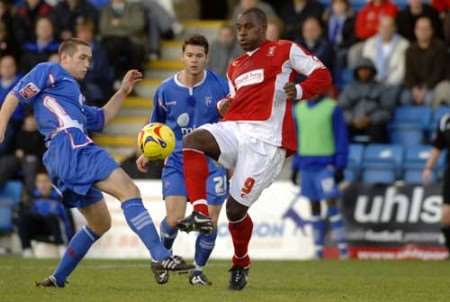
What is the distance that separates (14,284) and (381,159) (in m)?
8.94

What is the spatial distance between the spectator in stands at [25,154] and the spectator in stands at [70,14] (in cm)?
214

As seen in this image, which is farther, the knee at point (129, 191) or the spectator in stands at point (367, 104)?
the spectator in stands at point (367, 104)

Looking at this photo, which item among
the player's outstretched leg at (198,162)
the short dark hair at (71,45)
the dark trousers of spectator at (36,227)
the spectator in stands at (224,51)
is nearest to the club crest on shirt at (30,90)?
the short dark hair at (71,45)

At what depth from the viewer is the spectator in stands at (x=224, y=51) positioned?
22.3 meters

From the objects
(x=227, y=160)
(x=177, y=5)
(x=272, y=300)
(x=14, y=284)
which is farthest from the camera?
(x=177, y=5)

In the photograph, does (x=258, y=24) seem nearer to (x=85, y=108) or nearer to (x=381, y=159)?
(x=85, y=108)

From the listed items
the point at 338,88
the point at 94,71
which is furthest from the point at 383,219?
the point at 94,71

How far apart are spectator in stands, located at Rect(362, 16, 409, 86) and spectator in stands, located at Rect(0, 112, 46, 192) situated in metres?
5.17

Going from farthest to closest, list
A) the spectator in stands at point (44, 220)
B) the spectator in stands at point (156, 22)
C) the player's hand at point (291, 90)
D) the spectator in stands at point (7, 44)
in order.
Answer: the spectator in stands at point (156, 22)
the spectator in stands at point (7, 44)
the spectator in stands at point (44, 220)
the player's hand at point (291, 90)

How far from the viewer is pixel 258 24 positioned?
483 inches

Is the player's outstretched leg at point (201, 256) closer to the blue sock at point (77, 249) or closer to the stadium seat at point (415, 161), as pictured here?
the blue sock at point (77, 249)

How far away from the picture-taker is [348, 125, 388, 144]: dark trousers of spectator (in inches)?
831

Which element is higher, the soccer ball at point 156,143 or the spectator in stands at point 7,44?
the soccer ball at point 156,143

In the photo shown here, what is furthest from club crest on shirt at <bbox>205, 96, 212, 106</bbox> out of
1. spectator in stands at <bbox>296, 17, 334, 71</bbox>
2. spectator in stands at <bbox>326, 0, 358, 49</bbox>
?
spectator in stands at <bbox>326, 0, 358, 49</bbox>
